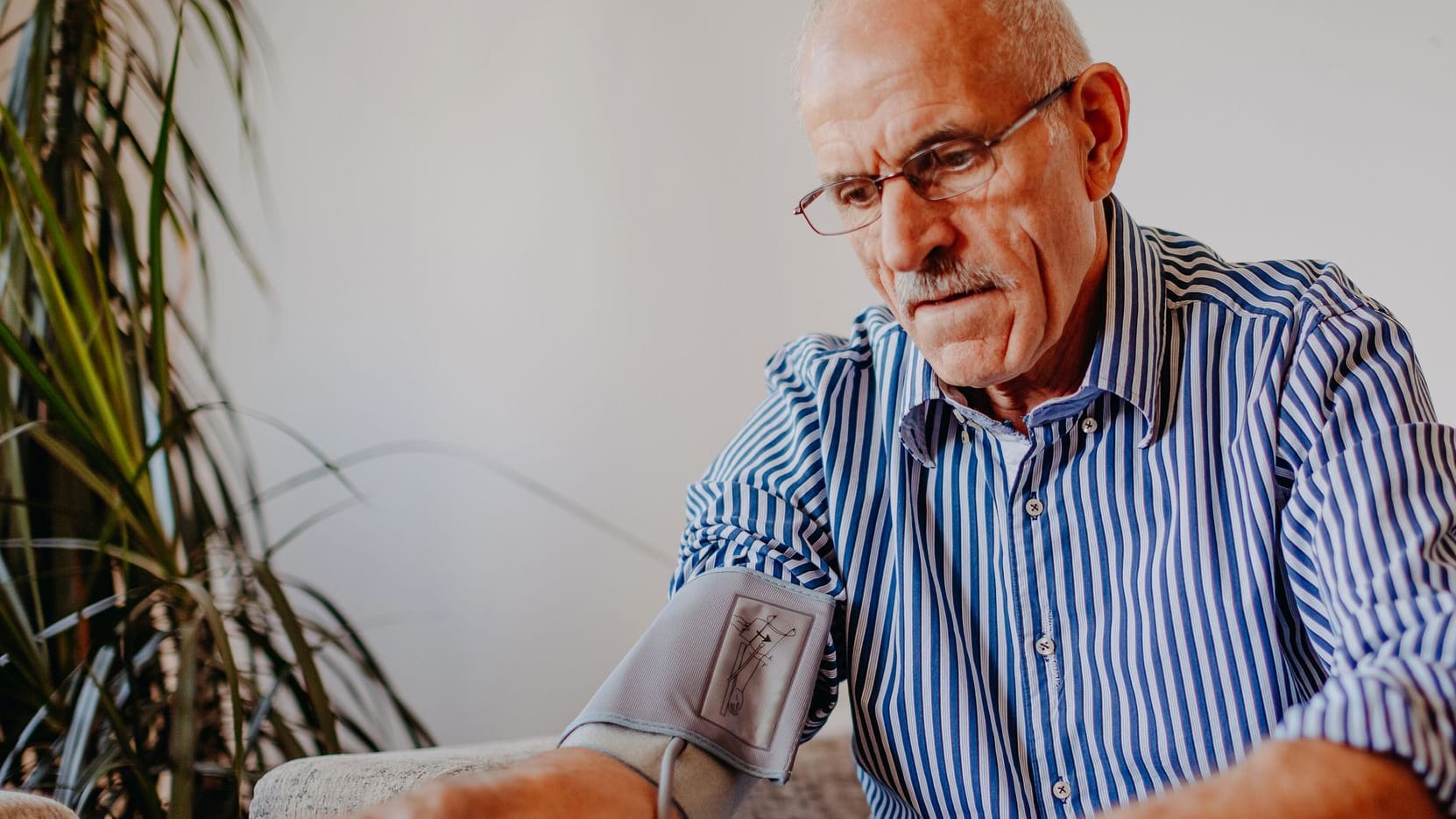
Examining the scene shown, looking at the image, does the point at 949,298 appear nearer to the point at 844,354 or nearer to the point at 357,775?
the point at 844,354

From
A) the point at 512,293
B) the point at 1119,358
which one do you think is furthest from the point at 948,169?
the point at 512,293

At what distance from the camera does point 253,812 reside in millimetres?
1134

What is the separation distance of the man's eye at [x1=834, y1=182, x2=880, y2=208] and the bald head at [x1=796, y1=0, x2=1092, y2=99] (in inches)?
5.3

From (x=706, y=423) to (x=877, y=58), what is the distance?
1.39 meters

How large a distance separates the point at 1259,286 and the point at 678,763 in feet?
2.33

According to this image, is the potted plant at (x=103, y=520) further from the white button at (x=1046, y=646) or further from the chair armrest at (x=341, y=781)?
the white button at (x=1046, y=646)

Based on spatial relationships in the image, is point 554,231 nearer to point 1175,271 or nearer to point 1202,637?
point 1175,271

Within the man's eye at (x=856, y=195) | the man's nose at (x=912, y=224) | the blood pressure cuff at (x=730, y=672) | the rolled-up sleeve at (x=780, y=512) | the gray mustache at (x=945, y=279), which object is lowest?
the blood pressure cuff at (x=730, y=672)

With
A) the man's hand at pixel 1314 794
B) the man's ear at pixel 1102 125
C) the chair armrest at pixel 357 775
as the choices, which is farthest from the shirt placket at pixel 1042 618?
the chair armrest at pixel 357 775

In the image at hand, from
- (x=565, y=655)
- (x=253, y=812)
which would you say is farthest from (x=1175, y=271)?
(x=565, y=655)

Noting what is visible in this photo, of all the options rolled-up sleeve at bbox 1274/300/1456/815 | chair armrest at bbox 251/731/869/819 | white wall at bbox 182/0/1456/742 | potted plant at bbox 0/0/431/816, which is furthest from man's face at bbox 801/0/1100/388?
white wall at bbox 182/0/1456/742

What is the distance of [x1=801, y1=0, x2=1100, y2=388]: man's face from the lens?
102 centimetres

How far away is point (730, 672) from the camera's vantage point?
3.53 feet

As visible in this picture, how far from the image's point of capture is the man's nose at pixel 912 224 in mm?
1050
